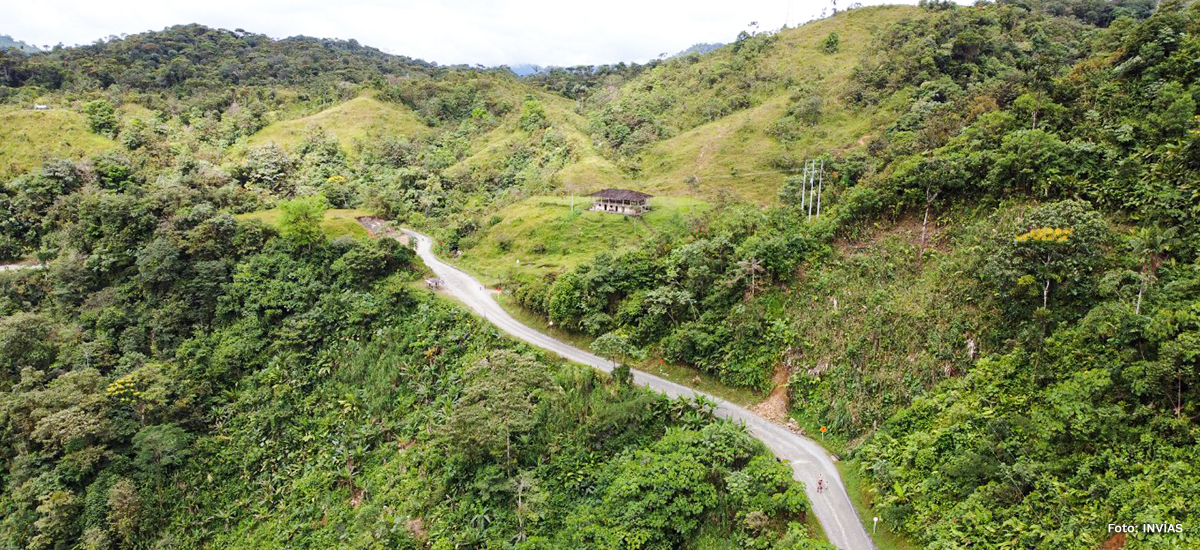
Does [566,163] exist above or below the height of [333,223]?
above

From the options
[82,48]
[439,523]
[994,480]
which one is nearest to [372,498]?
[439,523]

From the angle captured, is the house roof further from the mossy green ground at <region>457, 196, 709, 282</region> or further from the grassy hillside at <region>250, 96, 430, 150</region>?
the grassy hillside at <region>250, 96, 430, 150</region>

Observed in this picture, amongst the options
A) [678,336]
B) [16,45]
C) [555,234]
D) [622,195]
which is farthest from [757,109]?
[16,45]

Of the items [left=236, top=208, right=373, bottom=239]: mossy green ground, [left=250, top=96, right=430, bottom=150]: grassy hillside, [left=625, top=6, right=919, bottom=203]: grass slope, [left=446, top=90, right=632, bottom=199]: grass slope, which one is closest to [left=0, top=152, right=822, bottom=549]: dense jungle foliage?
[left=236, top=208, right=373, bottom=239]: mossy green ground

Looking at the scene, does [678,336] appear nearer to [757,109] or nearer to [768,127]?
[768,127]

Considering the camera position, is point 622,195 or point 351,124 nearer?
point 622,195
